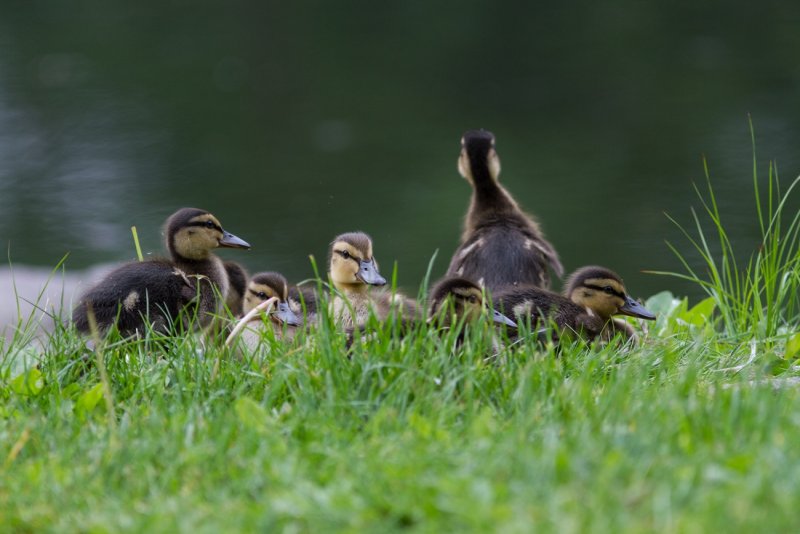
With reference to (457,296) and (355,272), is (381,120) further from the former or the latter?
(457,296)

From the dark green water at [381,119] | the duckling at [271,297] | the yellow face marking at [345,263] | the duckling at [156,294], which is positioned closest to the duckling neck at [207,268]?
the duckling at [156,294]

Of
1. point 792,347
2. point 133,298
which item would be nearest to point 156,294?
point 133,298

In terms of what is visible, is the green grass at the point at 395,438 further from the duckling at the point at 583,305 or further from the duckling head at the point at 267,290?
the duckling head at the point at 267,290

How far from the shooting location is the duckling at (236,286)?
5910 mm

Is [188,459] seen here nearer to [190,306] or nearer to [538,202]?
[190,306]

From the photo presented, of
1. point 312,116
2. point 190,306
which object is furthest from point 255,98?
point 190,306

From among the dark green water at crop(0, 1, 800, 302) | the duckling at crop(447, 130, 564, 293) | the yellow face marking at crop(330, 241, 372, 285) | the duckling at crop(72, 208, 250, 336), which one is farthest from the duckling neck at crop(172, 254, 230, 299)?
the dark green water at crop(0, 1, 800, 302)

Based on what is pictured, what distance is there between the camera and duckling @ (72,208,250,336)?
4805 millimetres

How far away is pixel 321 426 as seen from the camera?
3.13m

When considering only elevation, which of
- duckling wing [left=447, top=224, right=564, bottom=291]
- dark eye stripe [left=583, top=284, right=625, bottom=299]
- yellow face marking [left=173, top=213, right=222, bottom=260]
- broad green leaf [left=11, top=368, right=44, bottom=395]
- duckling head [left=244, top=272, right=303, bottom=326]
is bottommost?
duckling wing [left=447, top=224, right=564, bottom=291]

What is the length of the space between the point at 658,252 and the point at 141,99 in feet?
21.0

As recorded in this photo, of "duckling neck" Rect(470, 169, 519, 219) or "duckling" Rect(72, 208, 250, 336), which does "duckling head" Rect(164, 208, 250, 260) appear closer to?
"duckling" Rect(72, 208, 250, 336)

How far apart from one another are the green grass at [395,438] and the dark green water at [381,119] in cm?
481

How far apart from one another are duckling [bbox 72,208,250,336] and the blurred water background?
256cm
